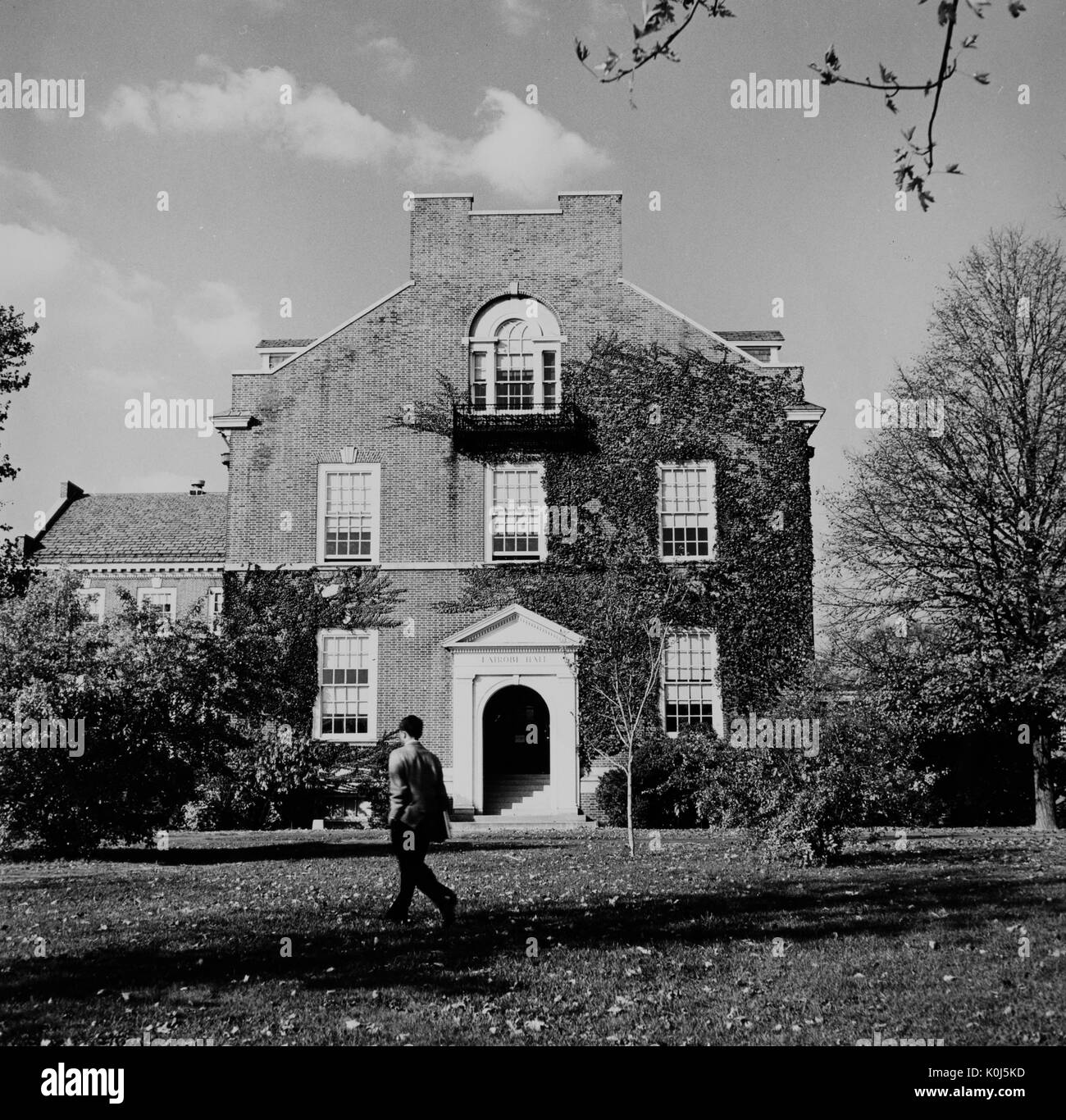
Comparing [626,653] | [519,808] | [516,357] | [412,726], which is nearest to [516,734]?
[519,808]

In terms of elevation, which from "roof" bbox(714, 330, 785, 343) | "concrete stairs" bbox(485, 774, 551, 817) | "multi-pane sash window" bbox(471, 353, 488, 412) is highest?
"roof" bbox(714, 330, 785, 343)

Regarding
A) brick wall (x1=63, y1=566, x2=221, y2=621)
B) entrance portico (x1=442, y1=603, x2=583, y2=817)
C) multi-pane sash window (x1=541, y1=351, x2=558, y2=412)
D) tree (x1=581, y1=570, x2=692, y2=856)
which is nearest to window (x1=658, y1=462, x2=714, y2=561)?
tree (x1=581, y1=570, x2=692, y2=856)

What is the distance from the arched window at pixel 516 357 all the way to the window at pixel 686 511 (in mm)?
3226

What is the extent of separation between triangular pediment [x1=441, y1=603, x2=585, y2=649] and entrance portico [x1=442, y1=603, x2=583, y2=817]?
0.02 metres

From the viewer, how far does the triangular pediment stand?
2456 cm

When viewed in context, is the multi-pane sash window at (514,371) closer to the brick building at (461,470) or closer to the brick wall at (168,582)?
the brick building at (461,470)

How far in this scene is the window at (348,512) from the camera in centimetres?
2555

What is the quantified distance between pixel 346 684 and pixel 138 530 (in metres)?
19.8

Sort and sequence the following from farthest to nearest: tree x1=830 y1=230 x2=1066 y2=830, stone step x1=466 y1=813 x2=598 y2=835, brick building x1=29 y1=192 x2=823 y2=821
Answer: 1. brick building x1=29 y1=192 x2=823 y2=821
2. stone step x1=466 y1=813 x2=598 y2=835
3. tree x1=830 y1=230 x2=1066 y2=830

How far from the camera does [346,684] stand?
2522 centimetres

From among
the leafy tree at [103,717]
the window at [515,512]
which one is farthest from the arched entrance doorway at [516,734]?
the leafy tree at [103,717]

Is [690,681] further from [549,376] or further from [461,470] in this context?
[549,376]

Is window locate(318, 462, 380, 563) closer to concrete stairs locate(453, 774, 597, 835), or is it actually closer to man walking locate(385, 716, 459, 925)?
concrete stairs locate(453, 774, 597, 835)
